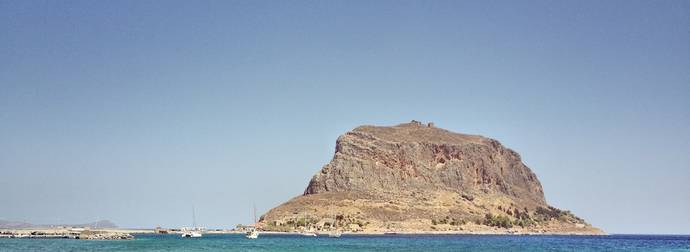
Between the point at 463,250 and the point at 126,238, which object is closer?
the point at 463,250

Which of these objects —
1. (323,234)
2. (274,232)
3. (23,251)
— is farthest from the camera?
(274,232)

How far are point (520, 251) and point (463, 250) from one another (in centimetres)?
842

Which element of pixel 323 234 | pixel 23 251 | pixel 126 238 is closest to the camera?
pixel 23 251

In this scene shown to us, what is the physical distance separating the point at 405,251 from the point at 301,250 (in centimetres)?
1428

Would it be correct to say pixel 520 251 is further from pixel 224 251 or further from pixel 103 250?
pixel 103 250

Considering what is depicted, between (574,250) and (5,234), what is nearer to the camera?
(574,250)

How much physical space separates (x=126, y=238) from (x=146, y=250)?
2350 inches

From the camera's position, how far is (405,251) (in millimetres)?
100062

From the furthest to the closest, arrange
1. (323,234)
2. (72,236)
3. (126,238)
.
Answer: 1. (323,234)
2. (72,236)
3. (126,238)

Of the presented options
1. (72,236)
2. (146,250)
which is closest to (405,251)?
(146,250)

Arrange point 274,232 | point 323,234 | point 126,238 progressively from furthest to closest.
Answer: point 274,232
point 323,234
point 126,238

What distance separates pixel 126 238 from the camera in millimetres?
154500

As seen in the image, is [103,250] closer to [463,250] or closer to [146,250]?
[146,250]

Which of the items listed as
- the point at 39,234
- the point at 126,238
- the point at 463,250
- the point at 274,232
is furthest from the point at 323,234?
the point at 463,250
